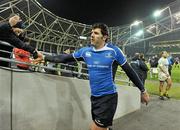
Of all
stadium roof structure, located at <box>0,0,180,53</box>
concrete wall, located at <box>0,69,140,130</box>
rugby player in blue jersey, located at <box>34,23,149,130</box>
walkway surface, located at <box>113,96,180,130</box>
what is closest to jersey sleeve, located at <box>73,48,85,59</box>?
rugby player in blue jersey, located at <box>34,23,149,130</box>

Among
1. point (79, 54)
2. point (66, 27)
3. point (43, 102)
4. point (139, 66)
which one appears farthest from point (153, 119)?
point (66, 27)

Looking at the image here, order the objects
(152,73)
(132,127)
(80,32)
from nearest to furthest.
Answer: (132,127), (152,73), (80,32)

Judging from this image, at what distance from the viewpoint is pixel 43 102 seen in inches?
239

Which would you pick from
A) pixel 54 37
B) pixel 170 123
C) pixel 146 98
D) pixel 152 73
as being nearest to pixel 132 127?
pixel 170 123

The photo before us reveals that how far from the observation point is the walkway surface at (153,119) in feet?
26.8

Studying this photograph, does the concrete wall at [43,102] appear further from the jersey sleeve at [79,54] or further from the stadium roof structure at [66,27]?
the stadium roof structure at [66,27]

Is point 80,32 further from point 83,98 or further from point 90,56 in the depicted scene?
point 90,56

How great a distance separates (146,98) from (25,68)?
2.16 meters

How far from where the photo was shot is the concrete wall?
525 cm

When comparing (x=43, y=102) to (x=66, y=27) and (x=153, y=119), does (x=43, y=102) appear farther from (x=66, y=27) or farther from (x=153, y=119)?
(x=66, y=27)

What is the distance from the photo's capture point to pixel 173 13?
103 ft

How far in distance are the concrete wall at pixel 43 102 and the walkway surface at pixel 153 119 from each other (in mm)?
1316

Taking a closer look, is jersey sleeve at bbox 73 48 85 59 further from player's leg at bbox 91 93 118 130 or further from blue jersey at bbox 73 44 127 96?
player's leg at bbox 91 93 118 130

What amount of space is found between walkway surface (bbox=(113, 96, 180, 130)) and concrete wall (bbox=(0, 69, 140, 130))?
4.32 feet
